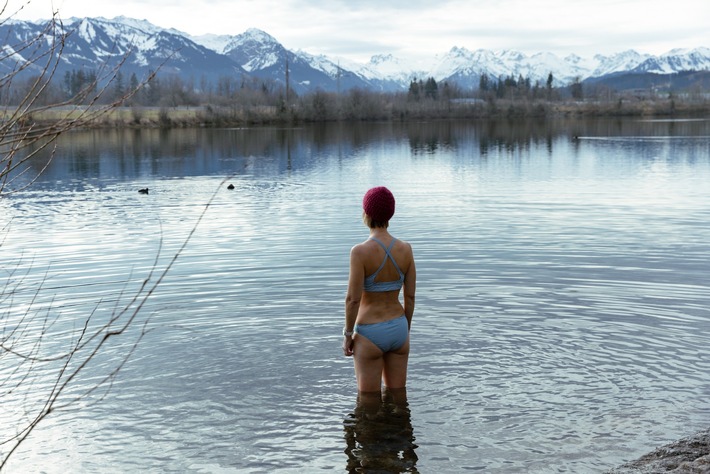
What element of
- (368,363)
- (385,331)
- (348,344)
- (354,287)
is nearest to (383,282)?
(354,287)

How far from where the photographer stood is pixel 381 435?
27.0 feet

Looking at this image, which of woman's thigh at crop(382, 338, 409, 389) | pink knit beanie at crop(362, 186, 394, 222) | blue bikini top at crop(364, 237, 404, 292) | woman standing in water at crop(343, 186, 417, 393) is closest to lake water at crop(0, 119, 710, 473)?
woman's thigh at crop(382, 338, 409, 389)

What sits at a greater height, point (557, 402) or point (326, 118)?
point (326, 118)

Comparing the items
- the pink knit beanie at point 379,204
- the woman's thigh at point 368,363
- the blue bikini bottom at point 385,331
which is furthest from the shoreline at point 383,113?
the pink knit beanie at point 379,204

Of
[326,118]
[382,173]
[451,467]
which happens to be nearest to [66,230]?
[451,467]

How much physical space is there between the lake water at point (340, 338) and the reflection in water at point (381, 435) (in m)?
0.03

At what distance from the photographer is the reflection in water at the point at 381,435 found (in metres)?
7.60

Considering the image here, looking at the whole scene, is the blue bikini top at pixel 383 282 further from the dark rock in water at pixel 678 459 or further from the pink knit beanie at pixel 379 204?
the dark rock in water at pixel 678 459

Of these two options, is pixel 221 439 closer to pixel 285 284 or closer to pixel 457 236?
pixel 285 284

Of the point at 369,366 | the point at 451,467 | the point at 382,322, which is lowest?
the point at 451,467

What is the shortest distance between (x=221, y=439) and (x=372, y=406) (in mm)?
1718

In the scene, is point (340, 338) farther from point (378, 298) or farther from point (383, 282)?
point (383, 282)

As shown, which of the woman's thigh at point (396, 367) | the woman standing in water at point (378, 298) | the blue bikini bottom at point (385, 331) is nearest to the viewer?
the woman standing in water at point (378, 298)

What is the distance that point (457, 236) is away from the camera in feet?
69.5
